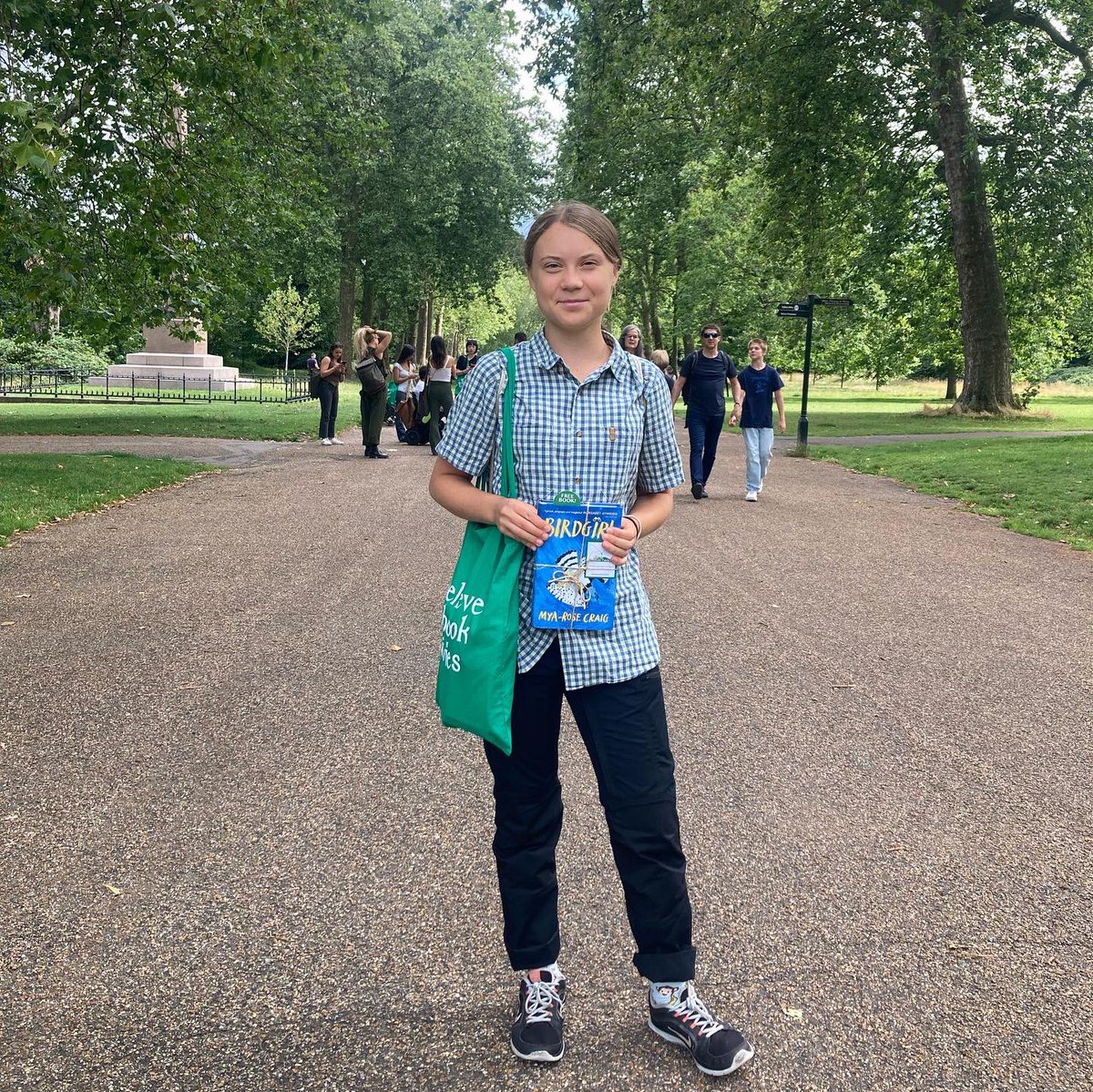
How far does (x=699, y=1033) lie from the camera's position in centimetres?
255

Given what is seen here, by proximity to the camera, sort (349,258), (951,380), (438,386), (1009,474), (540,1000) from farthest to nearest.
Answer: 1. (951,380)
2. (349,258)
3. (438,386)
4. (1009,474)
5. (540,1000)

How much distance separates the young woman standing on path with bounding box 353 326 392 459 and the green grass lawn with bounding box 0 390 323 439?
14.8ft

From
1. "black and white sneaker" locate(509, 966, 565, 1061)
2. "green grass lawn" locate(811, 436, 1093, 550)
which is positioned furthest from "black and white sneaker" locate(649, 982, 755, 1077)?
"green grass lawn" locate(811, 436, 1093, 550)

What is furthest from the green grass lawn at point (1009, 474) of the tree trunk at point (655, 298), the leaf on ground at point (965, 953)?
the tree trunk at point (655, 298)

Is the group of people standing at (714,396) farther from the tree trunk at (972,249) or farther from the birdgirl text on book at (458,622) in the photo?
the tree trunk at (972,249)

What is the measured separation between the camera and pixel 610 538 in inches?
96.6

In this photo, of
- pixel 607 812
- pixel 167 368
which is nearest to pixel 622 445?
pixel 607 812

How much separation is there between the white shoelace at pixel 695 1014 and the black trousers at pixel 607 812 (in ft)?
0.20

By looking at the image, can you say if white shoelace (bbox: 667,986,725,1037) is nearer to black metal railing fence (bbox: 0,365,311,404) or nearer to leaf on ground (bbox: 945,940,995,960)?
leaf on ground (bbox: 945,940,995,960)

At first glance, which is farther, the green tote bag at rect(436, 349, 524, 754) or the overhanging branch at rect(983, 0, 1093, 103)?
the overhanging branch at rect(983, 0, 1093, 103)

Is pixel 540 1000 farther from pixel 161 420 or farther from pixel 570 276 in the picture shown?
pixel 161 420

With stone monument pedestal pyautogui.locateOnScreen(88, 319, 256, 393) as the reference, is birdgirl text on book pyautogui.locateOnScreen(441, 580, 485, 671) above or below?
below

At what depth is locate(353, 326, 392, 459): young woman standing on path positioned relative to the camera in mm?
16641

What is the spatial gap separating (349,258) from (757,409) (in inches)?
1326
